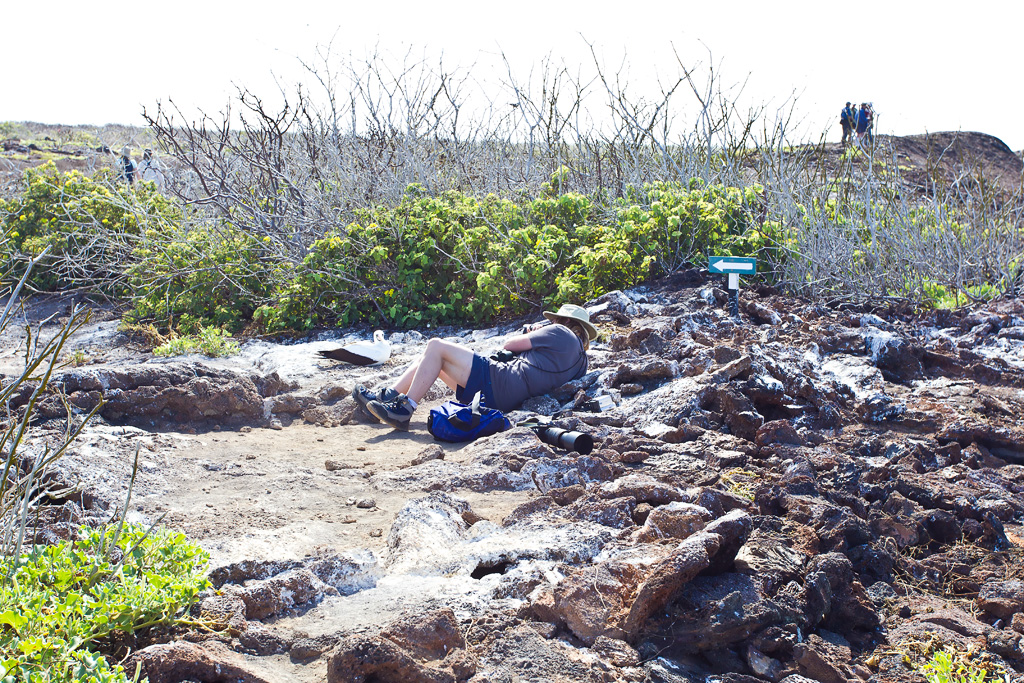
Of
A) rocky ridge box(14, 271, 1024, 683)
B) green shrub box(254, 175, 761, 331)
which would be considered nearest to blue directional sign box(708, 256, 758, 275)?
rocky ridge box(14, 271, 1024, 683)

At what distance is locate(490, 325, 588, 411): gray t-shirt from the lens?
5.03m

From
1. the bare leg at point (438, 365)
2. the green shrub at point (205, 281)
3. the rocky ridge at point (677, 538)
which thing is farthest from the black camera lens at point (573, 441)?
the green shrub at point (205, 281)

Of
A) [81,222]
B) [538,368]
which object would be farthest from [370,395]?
[81,222]

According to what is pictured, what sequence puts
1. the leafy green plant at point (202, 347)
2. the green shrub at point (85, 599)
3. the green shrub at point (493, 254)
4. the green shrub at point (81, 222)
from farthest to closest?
the green shrub at point (81, 222) → the green shrub at point (493, 254) → the leafy green plant at point (202, 347) → the green shrub at point (85, 599)

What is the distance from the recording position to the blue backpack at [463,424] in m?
4.57

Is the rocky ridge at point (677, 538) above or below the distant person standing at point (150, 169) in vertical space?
below

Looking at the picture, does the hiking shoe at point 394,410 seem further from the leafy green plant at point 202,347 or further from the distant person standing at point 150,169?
the distant person standing at point 150,169

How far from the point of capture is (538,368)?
16.8 ft

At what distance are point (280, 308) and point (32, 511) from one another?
525cm

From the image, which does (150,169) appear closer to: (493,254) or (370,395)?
(493,254)

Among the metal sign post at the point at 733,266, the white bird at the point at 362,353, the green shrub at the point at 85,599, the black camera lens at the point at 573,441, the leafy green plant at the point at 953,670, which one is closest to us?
the green shrub at the point at 85,599

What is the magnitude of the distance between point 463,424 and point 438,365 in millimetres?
639

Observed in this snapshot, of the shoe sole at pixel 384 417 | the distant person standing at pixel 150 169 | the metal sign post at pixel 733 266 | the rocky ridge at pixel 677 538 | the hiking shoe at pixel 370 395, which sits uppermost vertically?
the distant person standing at pixel 150 169

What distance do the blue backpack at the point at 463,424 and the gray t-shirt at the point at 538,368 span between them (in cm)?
36
